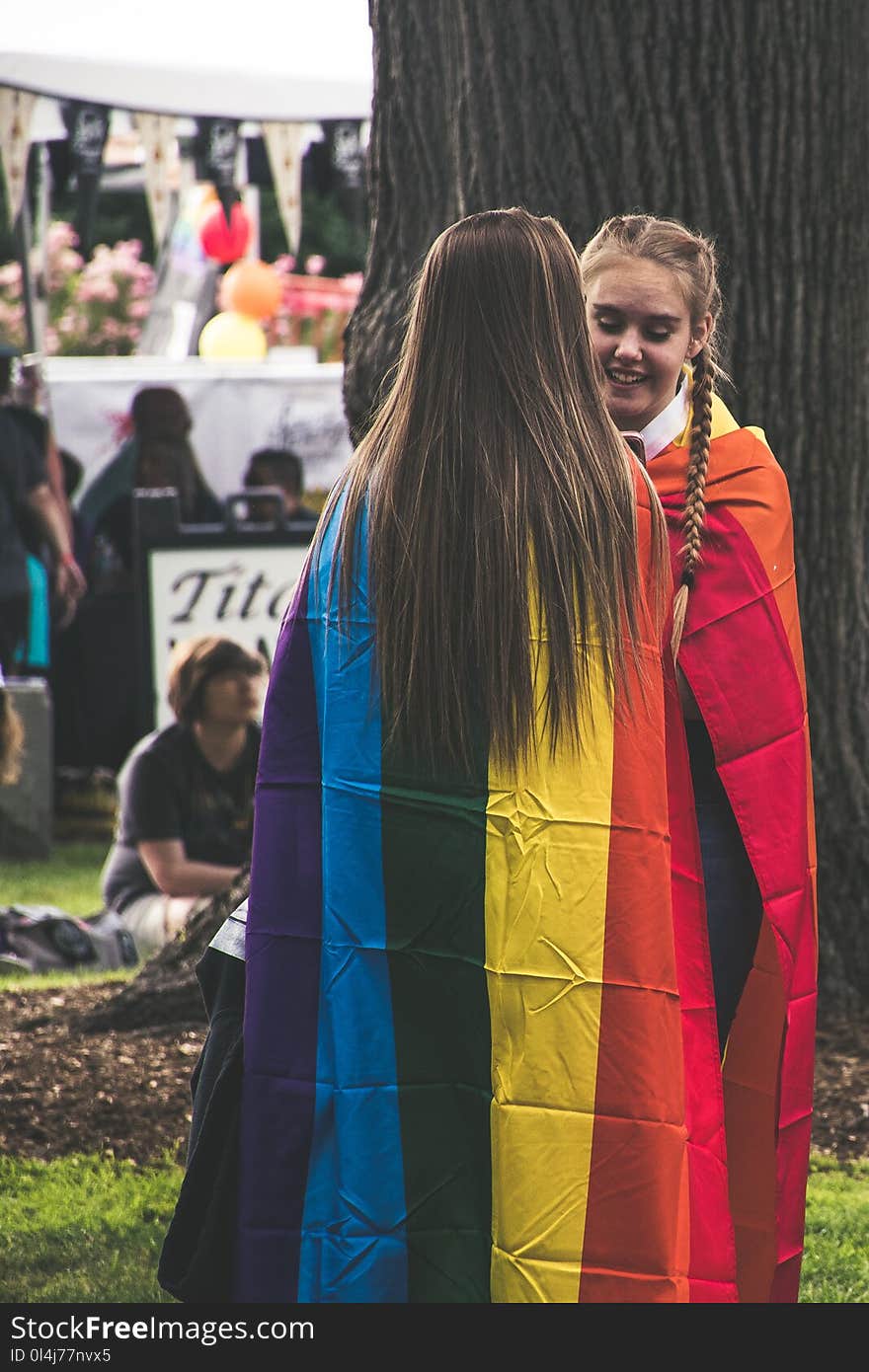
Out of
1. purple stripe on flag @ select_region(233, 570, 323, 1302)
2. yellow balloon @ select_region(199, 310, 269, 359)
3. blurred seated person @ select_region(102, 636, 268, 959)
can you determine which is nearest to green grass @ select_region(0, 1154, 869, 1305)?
purple stripe on flag @ select_region(233, 570, 323, 1302)

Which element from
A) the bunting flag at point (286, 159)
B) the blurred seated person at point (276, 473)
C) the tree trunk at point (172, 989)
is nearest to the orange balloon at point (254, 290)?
the bunting flag at point (286, 159)

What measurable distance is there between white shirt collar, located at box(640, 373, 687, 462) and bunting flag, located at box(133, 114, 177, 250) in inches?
433

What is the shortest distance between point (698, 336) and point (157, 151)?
1141 centimetres

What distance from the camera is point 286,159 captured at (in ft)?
45.6

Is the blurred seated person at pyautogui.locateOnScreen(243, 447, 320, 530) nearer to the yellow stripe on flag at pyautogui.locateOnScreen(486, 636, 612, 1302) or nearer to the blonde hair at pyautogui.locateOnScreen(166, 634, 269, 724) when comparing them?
the blonde hair at pyautogui.locateOnScreen(166, 634, 269, 724)

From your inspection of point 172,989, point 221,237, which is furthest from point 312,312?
point 172,989

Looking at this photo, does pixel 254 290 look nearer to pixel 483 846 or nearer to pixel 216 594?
pixel 216 594

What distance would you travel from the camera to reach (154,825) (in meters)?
7.12

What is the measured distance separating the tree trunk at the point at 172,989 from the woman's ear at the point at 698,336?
2.45 meters

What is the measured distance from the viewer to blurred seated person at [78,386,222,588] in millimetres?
10148

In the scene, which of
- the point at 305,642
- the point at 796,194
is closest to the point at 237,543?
the point at 796,194

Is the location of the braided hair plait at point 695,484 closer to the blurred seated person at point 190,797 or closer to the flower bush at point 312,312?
the blurred seated person at point 190,797

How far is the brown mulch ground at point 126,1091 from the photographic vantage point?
14.7ft

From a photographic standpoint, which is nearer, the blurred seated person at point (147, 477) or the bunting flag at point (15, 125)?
the blurred seated person at point (147, 477)
